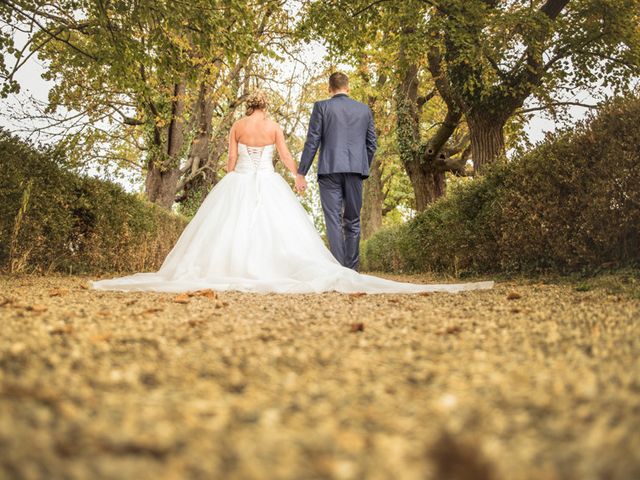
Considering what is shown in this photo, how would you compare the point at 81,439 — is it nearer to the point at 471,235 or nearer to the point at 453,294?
the point at 453,294

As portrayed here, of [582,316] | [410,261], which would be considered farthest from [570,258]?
[410,261]

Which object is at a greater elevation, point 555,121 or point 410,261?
point 555,121

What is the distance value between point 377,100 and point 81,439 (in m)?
21.4

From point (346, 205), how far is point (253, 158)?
1.57 m

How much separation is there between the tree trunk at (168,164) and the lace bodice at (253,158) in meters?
9.63

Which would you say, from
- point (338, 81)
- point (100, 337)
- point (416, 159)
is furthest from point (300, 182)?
point (416, 159)

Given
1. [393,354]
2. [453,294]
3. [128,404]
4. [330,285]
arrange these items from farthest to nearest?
[330,285]
[453,294]
[393,354]
[128,404]

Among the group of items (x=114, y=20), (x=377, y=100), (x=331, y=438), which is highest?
(x=377, y=100)

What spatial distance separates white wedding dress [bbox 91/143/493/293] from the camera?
6355 mm

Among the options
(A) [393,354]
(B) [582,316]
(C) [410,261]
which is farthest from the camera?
(C) [410,261]

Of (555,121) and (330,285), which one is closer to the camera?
(330,285)

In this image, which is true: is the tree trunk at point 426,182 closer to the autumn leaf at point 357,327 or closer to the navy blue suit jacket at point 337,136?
the navy blue suit jacket at point 337,136

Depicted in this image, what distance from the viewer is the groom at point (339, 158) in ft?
26.9

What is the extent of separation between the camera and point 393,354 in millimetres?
2281
